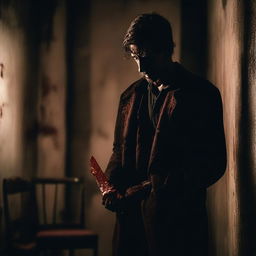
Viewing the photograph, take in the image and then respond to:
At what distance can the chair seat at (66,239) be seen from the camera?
366 centimetres

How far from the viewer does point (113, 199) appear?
2.21 meters

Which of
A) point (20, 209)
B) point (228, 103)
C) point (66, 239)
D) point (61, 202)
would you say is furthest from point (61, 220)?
point (228, 103)

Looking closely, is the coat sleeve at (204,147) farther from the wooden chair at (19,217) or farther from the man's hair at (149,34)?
the wooden chair at (19,217)

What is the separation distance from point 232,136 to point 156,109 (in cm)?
65

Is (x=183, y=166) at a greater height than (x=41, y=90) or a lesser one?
lesser

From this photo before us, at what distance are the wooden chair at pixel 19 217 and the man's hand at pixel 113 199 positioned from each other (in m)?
1.56

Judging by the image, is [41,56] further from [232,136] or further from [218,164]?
[218,164]

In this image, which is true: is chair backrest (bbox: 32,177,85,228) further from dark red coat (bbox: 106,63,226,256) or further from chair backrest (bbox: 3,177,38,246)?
dark red coat (bbox: 106,63,226,256)

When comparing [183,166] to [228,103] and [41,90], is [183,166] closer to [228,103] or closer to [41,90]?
[228,103]

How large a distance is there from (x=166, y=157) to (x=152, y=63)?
17.2 inches

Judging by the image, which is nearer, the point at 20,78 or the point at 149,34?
the point at 149,34

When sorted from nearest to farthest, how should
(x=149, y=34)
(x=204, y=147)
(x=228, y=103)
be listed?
(x=204, y=147) → (x=149, y=34) → (x=228, y=103)

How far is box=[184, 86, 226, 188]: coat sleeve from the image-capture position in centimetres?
202

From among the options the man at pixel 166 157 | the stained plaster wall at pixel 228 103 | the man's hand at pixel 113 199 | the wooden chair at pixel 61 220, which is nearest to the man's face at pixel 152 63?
the man at pixel 166 157
